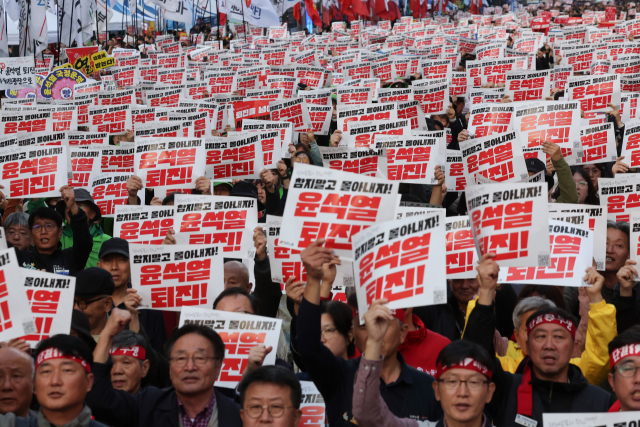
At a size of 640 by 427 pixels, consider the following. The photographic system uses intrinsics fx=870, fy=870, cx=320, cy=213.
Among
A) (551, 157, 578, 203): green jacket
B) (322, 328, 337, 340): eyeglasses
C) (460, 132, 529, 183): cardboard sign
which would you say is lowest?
(322, 328, 337, 340): eyeglasses

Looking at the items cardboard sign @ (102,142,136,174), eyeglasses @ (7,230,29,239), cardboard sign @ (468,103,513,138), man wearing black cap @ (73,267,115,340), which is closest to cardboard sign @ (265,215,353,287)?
man wearing black cap @ (73,267,115,340)

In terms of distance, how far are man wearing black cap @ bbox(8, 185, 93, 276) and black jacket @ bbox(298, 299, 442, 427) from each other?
12.5 ft

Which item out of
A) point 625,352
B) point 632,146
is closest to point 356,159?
point 632,146

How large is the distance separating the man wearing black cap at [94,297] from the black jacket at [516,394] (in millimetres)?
2692

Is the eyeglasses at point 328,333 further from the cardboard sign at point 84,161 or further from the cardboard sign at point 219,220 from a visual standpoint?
the cardboard sign at point 84,161

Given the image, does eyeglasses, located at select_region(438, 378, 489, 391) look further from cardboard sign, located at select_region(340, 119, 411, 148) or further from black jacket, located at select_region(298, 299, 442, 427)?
cardboard sign, located at select_region(340, 119, 411, 148)

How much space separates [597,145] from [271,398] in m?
6.90

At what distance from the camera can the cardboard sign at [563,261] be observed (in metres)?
5.91

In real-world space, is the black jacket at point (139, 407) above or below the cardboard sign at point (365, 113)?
below

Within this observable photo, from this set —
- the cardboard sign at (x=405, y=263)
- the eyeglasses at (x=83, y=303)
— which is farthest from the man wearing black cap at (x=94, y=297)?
the cardboard sign at (x=405, y=263)

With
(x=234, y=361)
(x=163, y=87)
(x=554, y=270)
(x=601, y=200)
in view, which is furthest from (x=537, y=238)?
(x=163, y=87)

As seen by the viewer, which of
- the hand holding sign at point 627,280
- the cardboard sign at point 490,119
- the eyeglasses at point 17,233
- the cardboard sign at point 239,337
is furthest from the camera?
the cardboard sign at point 490,119

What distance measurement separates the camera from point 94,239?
8172 millimetres

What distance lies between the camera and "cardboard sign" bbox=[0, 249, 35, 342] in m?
4.96
